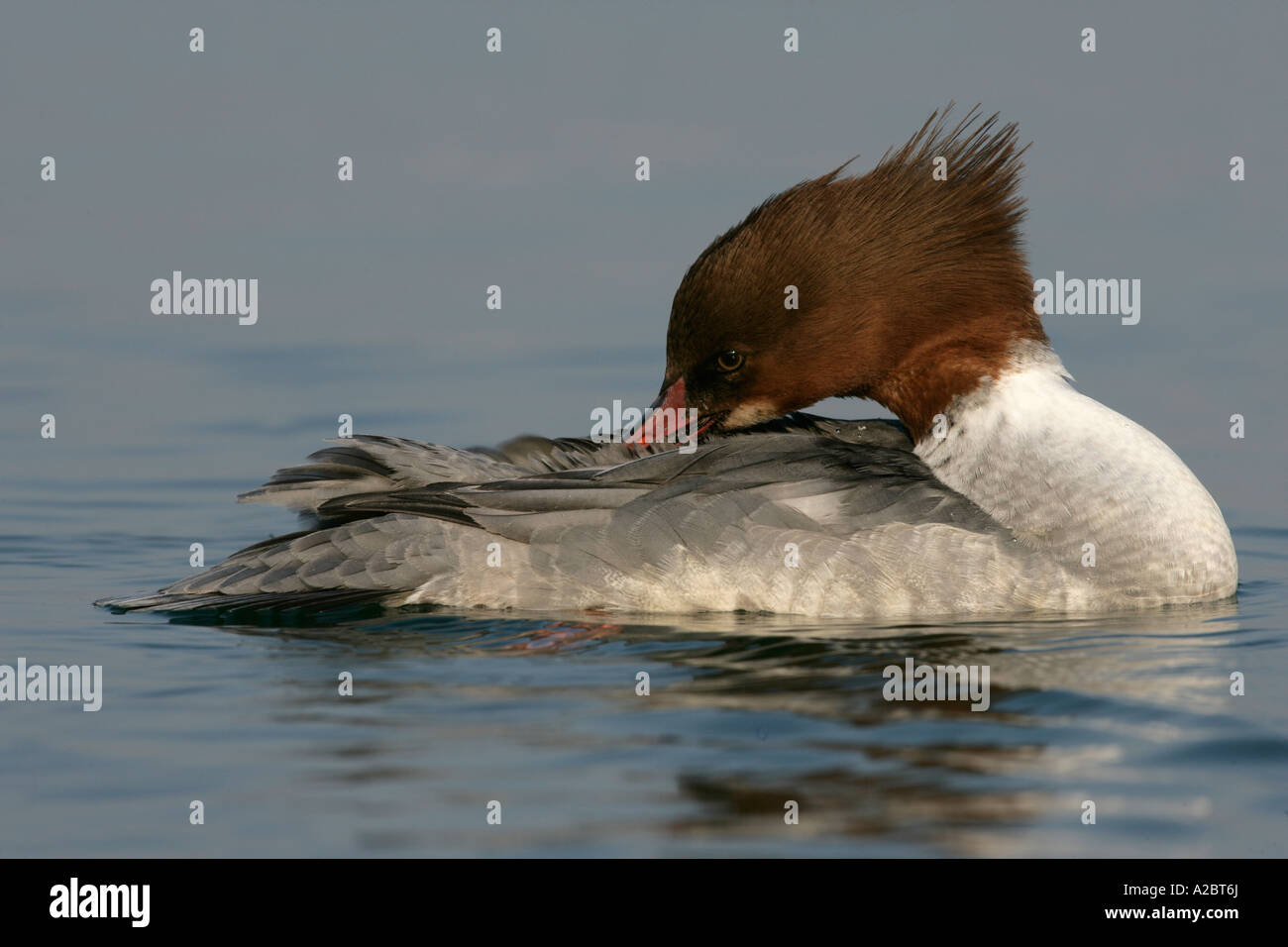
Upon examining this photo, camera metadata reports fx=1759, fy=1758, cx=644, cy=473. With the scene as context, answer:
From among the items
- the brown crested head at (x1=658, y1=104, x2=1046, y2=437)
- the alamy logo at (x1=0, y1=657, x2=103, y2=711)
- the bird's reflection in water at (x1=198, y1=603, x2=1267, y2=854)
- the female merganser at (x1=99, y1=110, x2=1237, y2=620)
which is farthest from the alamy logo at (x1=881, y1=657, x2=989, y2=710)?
the alamy logo at (x1=0, y1=657, x2=103, y2=711)

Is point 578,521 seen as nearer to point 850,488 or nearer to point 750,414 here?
point 750,414

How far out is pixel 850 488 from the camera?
736 cm

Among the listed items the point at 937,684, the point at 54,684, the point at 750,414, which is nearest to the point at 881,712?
the point at 937,684

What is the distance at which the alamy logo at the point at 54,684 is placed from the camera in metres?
6.50

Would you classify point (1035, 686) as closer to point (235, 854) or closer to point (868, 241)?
point (868, 241)

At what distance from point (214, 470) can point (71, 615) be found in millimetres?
3057

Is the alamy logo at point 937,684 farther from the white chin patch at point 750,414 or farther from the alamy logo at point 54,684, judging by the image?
the alamy logo at point 54,684

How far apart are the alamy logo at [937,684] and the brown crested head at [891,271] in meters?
1.57

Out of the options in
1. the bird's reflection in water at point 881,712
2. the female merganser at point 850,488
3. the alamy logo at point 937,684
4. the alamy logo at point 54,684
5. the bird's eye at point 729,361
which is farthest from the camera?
the bird's eye at point 729,361

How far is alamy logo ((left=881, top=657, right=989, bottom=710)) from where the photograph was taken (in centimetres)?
630

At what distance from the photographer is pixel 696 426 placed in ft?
26.2

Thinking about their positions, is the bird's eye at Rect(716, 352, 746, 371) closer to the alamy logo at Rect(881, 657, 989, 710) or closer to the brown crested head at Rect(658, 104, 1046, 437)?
the brown crested head at Rect(658, 104, 1046, 437)

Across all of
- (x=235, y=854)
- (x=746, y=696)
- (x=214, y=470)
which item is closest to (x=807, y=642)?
(x=746, y=696)

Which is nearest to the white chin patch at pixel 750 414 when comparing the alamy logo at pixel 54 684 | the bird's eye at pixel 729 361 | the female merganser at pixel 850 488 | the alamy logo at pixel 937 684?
the female merganser at pixel 850 488
